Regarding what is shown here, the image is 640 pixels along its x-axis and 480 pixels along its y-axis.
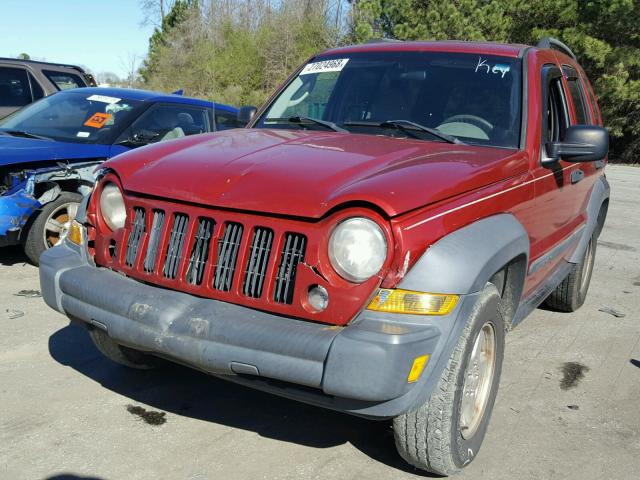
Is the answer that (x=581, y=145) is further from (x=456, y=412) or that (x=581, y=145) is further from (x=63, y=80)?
(x=63, y=80)

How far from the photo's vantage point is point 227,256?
2.88 metres

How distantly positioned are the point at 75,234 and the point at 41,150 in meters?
2.94

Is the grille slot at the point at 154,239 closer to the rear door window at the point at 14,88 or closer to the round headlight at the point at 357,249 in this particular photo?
the round headlight at the point at 357,249

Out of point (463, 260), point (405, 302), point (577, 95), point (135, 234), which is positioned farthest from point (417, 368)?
point (577, 95)

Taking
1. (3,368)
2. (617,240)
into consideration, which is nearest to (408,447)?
(3,368)

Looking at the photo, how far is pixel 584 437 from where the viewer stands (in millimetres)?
3529

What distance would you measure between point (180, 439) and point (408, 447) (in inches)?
43.9

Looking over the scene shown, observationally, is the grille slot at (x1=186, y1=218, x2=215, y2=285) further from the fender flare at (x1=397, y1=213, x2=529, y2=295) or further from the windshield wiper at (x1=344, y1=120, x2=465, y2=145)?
the windshield wiper at (x1=344, y1=120, x2=465, y2=145)

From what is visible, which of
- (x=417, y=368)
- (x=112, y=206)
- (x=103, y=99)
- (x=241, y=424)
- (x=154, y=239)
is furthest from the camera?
(x=103, y=99)

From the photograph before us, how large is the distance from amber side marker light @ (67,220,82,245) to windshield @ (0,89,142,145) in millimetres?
3204

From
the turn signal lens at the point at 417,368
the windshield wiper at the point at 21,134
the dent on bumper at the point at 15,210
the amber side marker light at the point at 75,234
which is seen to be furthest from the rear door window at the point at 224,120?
the turn signal lens at the point at 417,368

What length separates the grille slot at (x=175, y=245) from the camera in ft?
9.87

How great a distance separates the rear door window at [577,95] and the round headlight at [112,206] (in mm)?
3114

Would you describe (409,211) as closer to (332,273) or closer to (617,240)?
(332,273)
